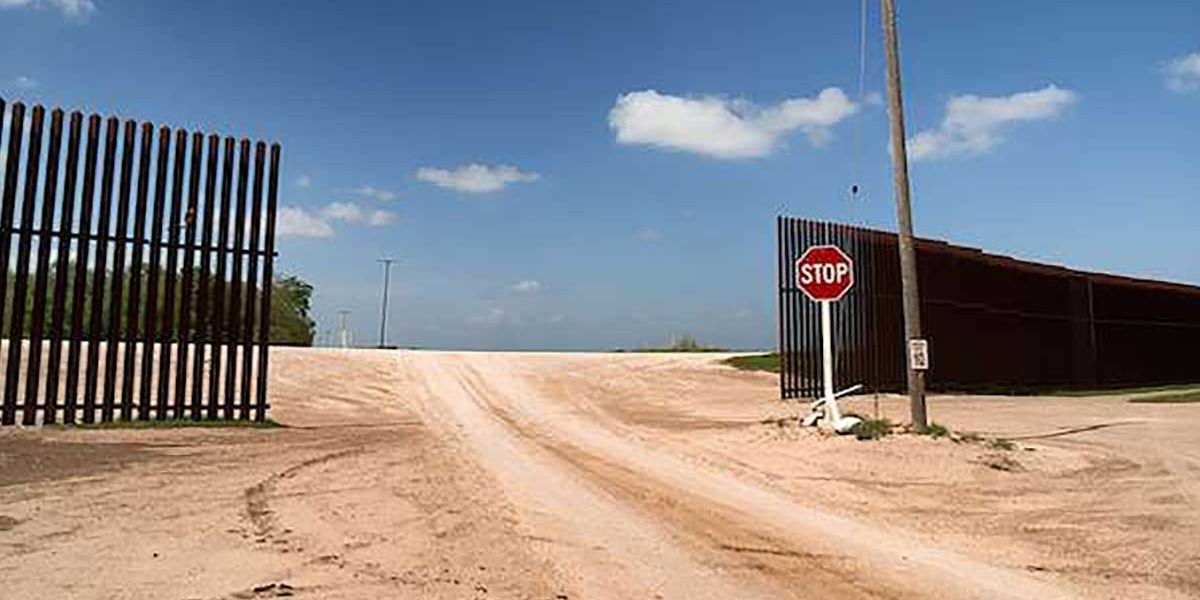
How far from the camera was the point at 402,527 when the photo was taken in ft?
24.4

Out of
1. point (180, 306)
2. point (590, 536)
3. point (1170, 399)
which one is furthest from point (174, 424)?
point (1170, 399)

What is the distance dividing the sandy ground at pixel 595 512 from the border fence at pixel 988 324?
290 inches

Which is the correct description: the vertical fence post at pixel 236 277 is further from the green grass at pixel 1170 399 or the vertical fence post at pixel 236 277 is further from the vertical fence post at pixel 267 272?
the green grass at pixel 1170 399

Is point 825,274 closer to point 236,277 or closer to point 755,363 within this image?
point 236,277

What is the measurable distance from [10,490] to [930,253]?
82.8 feet

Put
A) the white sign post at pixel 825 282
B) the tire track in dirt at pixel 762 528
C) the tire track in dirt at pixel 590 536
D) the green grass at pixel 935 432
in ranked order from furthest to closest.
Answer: the white sign post at pixel 825 282 → the green grass at pixel 935 432 → the tire track in dirt at pixel 762 528 → the tire track in dirt at pixel 590 536

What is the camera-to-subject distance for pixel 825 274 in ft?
46.4

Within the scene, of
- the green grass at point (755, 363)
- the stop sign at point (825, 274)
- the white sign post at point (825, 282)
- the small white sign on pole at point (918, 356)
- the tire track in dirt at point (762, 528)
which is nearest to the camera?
the tire track in dirt at point (762, 528)

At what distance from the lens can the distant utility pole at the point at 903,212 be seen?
13.4m

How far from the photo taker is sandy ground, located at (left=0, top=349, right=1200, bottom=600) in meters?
5.89

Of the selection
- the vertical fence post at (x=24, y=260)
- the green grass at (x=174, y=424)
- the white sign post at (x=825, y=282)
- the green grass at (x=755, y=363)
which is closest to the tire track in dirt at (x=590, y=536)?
the green grass at (x=174, y=424)

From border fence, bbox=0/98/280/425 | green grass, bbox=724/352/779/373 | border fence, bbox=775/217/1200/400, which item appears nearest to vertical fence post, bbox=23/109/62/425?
border fence, bbox=0/98/280/425

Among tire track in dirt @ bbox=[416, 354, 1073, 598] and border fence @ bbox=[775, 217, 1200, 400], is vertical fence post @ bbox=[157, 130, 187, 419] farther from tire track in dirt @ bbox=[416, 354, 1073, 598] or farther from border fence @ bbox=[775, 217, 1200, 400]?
border fence @ bbox=[775, 217, 1200, 400]

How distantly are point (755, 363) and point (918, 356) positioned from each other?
710 inches
